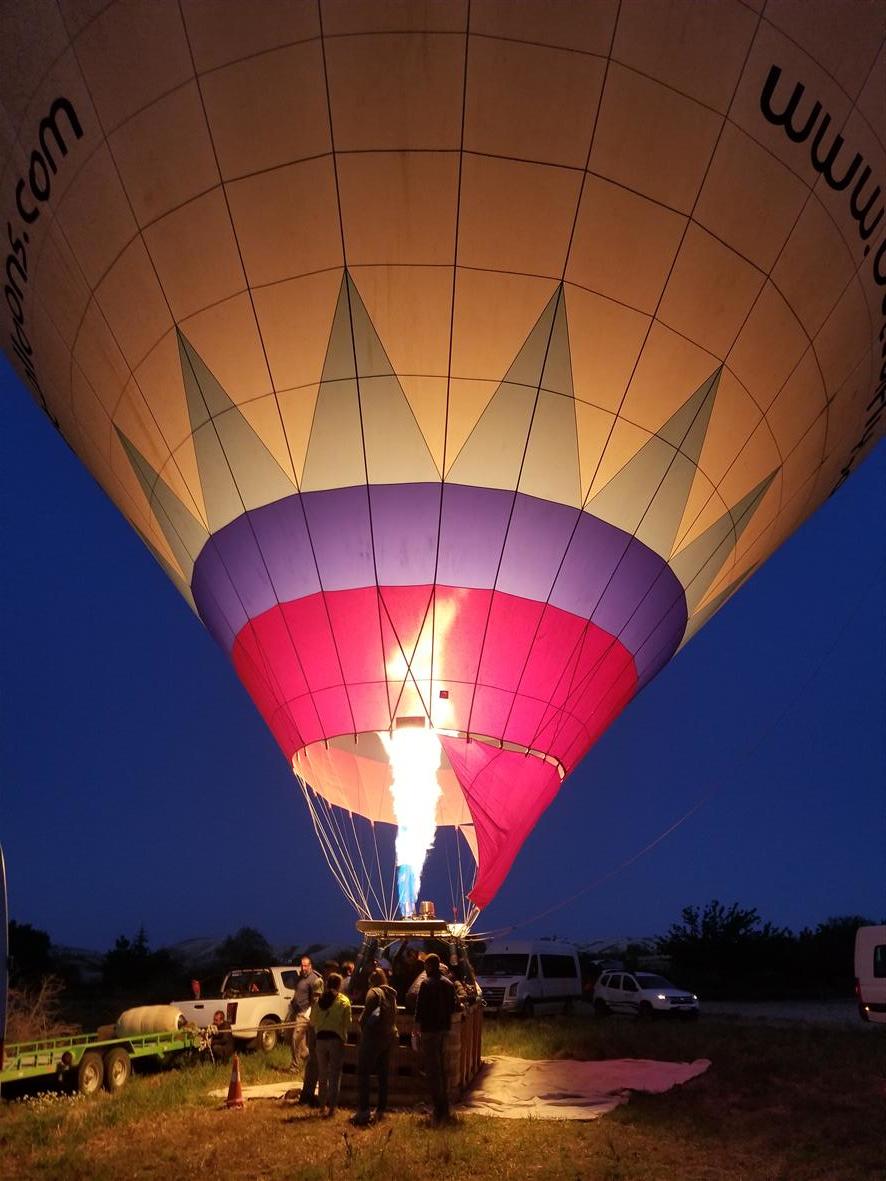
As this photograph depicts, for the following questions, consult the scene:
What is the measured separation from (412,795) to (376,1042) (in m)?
2.95

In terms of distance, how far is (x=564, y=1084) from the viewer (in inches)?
359

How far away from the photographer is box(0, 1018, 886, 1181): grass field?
6.32 metres

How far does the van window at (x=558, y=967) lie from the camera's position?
1747 centimetres

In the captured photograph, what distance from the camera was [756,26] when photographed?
7992mm

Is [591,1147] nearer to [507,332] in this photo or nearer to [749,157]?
[507,332]

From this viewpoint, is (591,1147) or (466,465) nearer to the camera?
(591,1147)

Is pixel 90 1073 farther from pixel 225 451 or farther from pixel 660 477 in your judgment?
pixel 660 477

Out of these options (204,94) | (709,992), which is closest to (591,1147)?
(204,94)

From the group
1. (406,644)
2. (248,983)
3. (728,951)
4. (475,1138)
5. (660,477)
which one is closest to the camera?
(475,1138)

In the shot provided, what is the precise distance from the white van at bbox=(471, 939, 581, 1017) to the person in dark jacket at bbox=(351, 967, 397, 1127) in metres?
8.81

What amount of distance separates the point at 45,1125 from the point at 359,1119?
2.27 meters

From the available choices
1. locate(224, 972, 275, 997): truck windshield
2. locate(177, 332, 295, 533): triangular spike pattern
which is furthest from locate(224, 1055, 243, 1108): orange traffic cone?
locate(177, 332, 295, 533): triangular spike pattern

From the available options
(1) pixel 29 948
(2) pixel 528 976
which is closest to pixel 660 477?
(2) pixel 528 976

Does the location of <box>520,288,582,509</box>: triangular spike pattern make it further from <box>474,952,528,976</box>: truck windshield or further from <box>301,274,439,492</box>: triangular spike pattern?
<box>474,952,528,976</box>: truck windshield
